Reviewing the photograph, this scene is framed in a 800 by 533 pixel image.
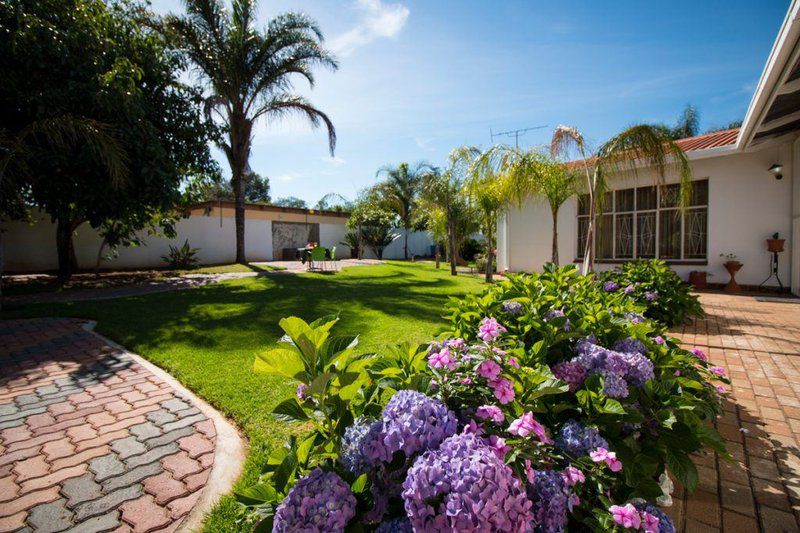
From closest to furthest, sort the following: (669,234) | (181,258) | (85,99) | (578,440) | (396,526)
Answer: (396,526), (578,440), (85,99), (669,234), (181,258)

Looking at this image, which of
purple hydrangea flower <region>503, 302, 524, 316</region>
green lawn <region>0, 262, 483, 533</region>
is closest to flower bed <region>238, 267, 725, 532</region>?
purple hydrangea flower <region>503, 302, 524, 316</region>

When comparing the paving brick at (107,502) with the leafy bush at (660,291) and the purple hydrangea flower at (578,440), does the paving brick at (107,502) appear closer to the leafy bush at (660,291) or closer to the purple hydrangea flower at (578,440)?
the purple hydrangea flower at (578,440)

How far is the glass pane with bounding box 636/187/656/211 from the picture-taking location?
10.6 metres

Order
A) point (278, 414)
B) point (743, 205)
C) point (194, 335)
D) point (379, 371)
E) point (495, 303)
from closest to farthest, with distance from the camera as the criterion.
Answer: point (278, 414) < point (379, 371) < point (495, 303) < point (194, 335) < point (743, 205)

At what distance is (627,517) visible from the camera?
3.13 feet

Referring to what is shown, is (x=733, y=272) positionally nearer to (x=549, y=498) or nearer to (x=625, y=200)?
(x=625, y=200)

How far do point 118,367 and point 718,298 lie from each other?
11.3m

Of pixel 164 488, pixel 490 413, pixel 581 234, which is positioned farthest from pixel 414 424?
pixel 581 234

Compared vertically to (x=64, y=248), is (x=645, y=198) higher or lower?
higher

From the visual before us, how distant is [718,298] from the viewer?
8297mm

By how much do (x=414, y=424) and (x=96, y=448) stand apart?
271 centimetres

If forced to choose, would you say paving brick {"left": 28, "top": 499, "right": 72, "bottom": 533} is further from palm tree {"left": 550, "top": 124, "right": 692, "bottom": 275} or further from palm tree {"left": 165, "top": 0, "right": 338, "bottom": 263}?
palm tree {"left": 165, "top": 0, "right": 338, "bottom": 263}

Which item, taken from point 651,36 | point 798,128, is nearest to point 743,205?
point 798,128

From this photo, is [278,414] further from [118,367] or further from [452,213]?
[452,213]
